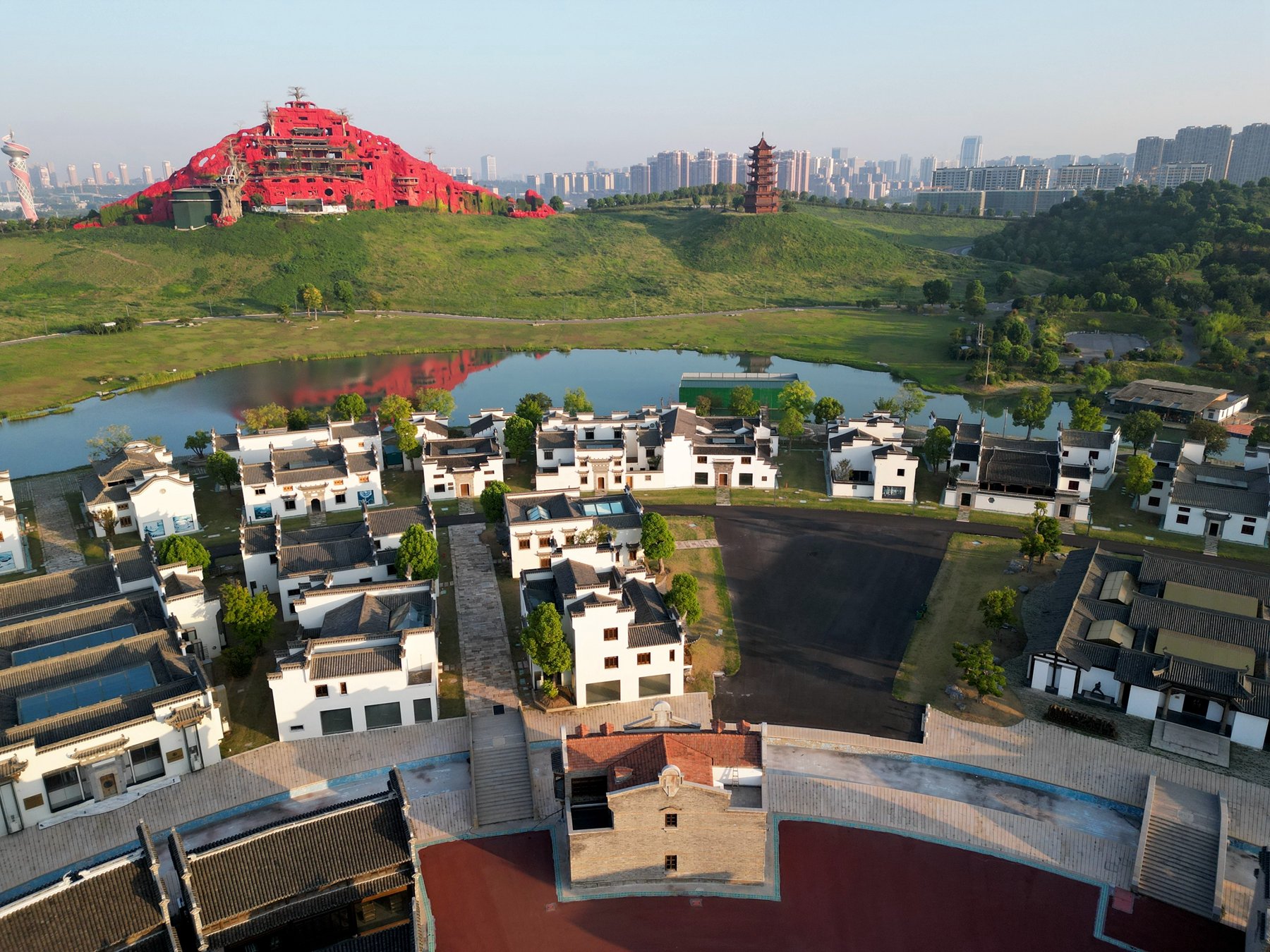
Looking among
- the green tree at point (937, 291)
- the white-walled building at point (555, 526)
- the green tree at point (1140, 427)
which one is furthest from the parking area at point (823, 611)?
the green tree at point (937, 291)

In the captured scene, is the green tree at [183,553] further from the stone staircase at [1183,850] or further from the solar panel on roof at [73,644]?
the stone staircase at [1183,850]

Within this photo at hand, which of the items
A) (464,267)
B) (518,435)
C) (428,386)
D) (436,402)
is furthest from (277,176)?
(518,435)

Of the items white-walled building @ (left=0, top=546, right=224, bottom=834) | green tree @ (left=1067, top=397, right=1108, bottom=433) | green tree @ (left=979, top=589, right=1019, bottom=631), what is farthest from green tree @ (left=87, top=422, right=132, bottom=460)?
green tree @ (left=1067, top=397, right=1108, bottom=433)

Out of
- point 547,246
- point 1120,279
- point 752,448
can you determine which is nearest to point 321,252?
point 547,246

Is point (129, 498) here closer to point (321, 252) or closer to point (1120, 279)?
point (321, 252)

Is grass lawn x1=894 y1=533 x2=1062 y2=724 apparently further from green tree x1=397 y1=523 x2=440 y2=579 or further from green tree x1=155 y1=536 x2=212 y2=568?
green tree x1=155 y1=536 x2=212 y2=568

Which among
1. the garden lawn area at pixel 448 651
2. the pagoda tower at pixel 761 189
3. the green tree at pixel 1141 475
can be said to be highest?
the pagoda tower at pixel 761 189

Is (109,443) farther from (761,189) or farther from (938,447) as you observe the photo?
(761,189)
